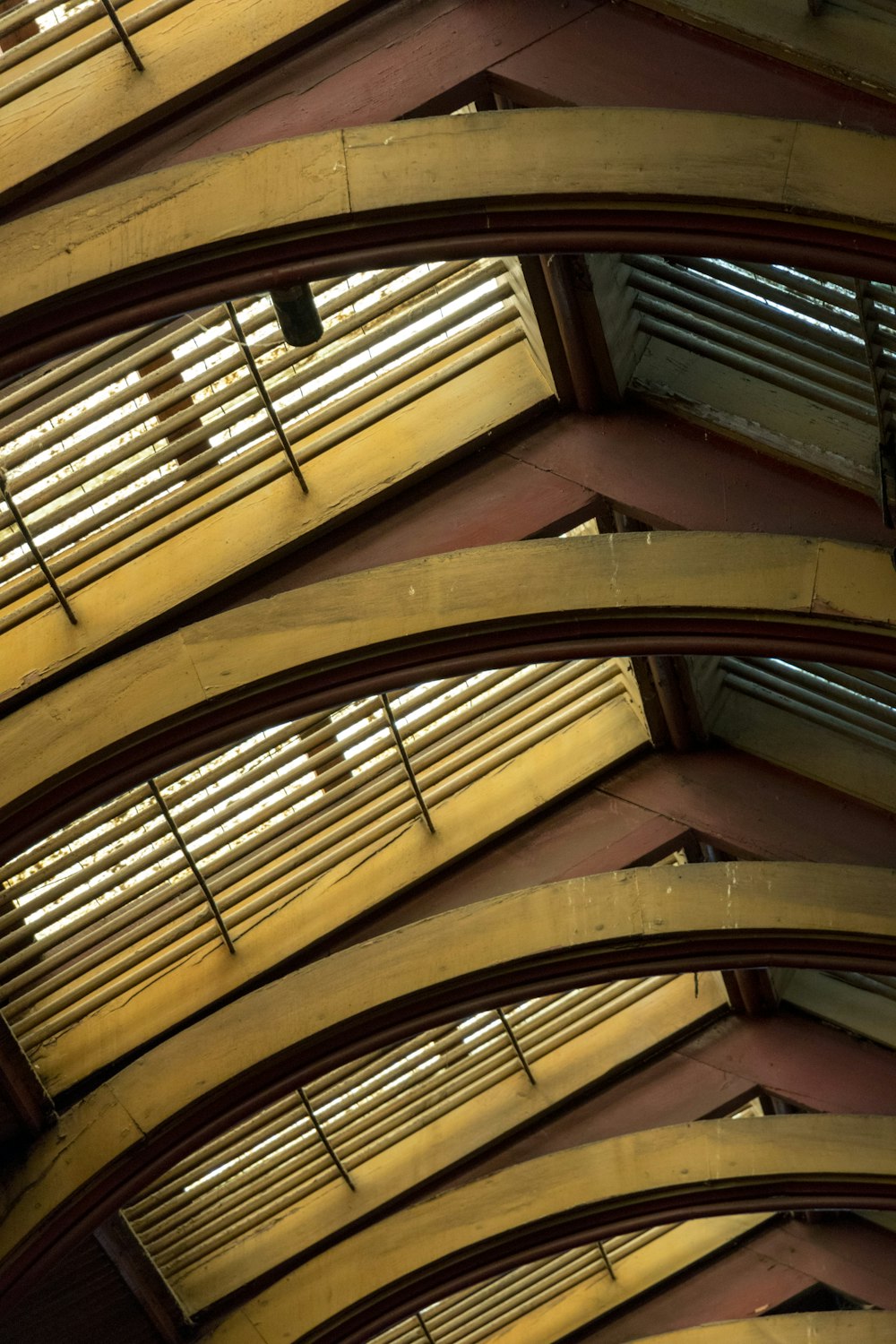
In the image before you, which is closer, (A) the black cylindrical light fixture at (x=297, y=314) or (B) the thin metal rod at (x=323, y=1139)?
(A) the black cylindrical light fixture at (x=297, y=314)

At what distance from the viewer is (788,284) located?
750 cm

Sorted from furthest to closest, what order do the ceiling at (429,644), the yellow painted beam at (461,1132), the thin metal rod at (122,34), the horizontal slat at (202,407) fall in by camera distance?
1. the yellow painted beam at (461,1132)
2. the horizontal slat at (202,407)
3. the thin metal rod at (122,34)
4. the ceiling at (429,644)

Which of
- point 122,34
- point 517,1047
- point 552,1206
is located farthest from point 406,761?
point 122,34

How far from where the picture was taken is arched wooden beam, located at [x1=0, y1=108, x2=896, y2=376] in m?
6.10

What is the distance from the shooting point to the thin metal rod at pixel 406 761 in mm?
9586

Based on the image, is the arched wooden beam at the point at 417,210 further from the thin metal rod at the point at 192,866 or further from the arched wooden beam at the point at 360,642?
the thin metal rod at the point at 192,866

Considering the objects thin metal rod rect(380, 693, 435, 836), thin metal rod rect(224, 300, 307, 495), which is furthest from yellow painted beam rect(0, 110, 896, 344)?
thin metal rod rect(380, 693, 435, 836)

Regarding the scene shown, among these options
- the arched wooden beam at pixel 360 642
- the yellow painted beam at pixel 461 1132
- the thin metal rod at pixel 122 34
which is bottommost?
the yellow painted beam at pixel 461 1132

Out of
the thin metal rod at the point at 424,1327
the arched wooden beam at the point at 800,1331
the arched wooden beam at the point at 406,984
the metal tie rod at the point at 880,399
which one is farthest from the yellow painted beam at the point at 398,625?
the arched wooden beam at the point at 800,1331

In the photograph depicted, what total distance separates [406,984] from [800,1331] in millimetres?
A: 5721

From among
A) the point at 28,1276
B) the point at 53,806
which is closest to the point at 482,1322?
the point at 28,1276

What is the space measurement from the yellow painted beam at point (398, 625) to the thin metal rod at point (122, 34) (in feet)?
7.69

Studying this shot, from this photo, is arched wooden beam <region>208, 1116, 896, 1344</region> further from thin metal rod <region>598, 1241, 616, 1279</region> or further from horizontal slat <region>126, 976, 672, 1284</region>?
thin metal rod <region>598, 1241, 616, 1279</region>

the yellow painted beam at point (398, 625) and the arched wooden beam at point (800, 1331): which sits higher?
the yellow painted beam at point (398, 625)
